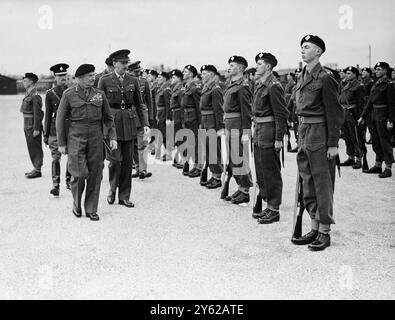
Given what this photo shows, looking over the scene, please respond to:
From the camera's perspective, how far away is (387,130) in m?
9.65

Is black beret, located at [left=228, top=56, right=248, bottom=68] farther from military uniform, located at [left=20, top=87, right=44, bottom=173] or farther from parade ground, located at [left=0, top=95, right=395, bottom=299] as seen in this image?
military uniform, located at [left=20, top=87, right=44, bottom=173]

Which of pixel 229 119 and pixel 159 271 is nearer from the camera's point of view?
pixel 159 271

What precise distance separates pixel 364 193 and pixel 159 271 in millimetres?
4561

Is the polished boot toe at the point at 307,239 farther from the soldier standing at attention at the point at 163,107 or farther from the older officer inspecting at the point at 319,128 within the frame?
the soldier standing at attention at the point at 163,107

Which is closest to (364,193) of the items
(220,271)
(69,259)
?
(220,271)

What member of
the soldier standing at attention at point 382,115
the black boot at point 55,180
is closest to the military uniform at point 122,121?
the black boot at point 55,180

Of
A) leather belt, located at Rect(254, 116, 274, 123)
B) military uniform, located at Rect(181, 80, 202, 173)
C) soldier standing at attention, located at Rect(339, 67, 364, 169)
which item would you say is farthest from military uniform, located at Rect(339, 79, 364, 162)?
leather belt, located at Rect(254, 116, 274, 123)

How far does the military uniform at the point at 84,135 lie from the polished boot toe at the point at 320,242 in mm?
2871

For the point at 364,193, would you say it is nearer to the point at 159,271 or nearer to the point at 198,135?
the point at 198,135

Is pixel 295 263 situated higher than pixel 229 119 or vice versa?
pixel 229 119

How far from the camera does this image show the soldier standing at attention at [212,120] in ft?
28.1

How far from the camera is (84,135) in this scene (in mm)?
6523

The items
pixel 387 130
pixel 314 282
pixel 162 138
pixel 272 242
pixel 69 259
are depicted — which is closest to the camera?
pixel 314 282

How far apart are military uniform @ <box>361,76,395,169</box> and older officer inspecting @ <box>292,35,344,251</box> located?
15.2 feet
